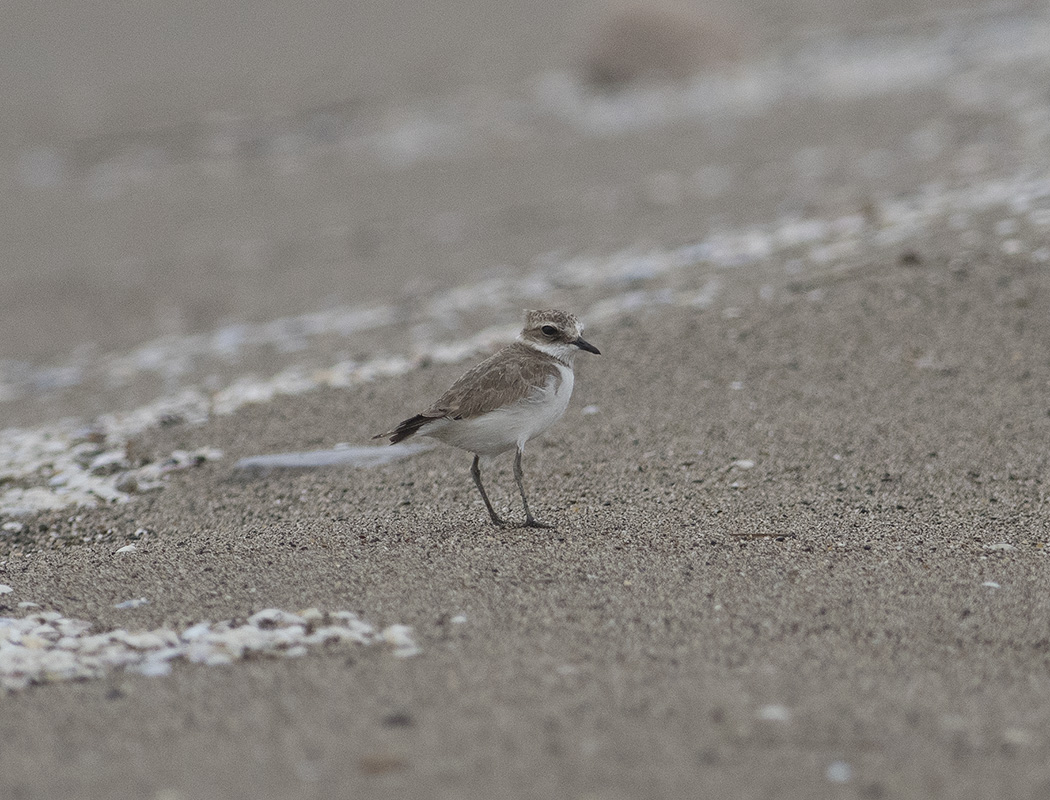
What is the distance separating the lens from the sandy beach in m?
3.06

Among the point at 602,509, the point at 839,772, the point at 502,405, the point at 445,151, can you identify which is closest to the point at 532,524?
the point at 602,509

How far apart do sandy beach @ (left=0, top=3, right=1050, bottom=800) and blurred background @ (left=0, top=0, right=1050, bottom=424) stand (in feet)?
0.46

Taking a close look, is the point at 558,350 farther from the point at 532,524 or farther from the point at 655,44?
the point at 655,44

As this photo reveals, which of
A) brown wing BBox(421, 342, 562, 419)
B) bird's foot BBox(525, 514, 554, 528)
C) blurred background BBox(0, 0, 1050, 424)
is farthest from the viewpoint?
blurred background BBox(0, 0, 1050, 424)

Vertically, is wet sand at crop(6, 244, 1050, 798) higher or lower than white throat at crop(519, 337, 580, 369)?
lower

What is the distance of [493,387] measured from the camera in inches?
189

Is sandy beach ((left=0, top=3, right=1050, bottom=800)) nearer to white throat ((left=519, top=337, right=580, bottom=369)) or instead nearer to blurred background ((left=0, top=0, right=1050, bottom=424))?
blurred background ((left=0, top=0, right=1050, bottom=424))

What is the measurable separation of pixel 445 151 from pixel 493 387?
40.6ft

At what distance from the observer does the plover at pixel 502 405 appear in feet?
15.7

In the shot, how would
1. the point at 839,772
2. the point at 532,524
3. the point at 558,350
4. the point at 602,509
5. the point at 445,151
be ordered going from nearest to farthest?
the point at 839,772 < the point at 532,524 < the point at 558,350 < the point at 602,509 < the point at 445,151

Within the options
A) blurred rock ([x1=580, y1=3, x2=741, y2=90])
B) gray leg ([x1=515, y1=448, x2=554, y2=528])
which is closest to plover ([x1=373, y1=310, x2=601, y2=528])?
gray leg ([x1=515, y1=448, x2=554, y2=528])

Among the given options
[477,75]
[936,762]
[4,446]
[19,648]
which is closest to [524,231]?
[4,446]

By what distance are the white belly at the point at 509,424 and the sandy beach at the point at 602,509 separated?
381mm

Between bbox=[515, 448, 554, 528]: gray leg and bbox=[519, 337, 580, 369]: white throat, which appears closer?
bbox=[515, 448, 554, 528]: gray leg
